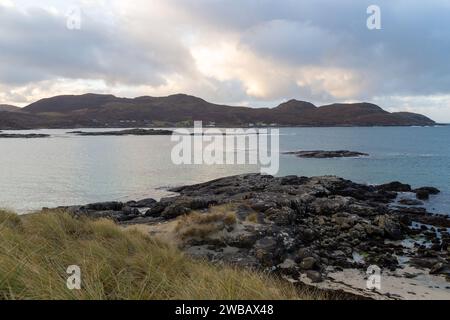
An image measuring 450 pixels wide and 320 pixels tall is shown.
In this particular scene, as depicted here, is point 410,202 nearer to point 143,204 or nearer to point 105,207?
point 143,204

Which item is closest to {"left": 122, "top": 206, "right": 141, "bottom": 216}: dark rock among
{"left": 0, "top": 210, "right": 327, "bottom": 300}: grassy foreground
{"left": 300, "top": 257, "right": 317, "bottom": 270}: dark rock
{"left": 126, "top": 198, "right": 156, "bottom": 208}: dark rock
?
{"left": 126, "top": 198, "right": 156, "bottom": 208}: dark rock

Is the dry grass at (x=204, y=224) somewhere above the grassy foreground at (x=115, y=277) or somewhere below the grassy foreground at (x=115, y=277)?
below

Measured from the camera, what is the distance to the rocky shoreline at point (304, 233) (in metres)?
16.0

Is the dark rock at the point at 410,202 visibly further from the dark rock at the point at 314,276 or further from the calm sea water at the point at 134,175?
the dark rock at the point at 314,276

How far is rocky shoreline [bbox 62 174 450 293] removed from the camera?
1603cm

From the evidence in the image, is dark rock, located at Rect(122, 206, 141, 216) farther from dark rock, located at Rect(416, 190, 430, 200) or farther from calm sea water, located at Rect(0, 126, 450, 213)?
dark rock, located at Rect(416, 190, 430, 200)

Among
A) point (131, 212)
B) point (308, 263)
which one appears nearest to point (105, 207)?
point (131, 212)

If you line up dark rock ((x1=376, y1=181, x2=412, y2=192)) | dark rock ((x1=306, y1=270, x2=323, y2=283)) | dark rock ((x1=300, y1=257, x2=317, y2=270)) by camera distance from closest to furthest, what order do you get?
dark rock ((x1=306, y1=270, x2=323, y2=283))
dark rock ((x1=300, y1=257, x2=317, y2=270))
dark rock ((x1=376, y1=181, x2=412, y2=192))

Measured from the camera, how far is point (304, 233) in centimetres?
1952

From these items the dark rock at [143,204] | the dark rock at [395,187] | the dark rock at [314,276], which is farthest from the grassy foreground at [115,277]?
the dark rock at [395,187]

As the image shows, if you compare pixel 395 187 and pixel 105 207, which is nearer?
pixel 105 207
